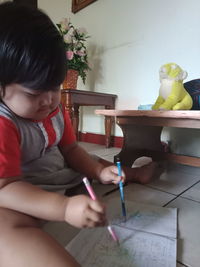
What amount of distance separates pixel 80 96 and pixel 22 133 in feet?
2.49

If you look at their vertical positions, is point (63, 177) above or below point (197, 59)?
below

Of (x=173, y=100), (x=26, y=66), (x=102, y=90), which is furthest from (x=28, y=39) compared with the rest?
(x=102, y=90)

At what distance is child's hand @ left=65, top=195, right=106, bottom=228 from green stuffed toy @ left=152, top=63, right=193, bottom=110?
54 centimetres

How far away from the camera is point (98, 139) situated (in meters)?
1.50

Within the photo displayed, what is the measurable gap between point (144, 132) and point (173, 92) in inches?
8.7

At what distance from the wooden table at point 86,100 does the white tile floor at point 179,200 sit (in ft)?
1.69

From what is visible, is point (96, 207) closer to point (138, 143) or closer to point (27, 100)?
point (27, 100)

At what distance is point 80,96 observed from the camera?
1161mm

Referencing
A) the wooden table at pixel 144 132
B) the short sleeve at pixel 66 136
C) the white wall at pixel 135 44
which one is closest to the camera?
the short sleeve at pixel 66 136

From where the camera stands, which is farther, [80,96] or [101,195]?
[80,96]

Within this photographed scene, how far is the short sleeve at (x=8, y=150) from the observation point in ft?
1.17

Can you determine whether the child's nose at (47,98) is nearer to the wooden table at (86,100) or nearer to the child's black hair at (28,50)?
the child's black hair at (28,50)

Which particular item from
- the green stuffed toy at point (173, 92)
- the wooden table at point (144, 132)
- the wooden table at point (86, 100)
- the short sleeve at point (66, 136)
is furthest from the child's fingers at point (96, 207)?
the wooden table at point (86, 100)

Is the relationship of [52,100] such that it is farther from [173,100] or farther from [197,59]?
[197,59]
